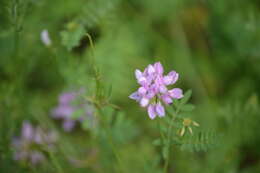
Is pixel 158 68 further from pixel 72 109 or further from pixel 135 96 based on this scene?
pixel 72 109

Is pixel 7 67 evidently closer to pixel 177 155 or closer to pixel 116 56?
pixel 116 56

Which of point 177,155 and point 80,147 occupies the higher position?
point 80,147

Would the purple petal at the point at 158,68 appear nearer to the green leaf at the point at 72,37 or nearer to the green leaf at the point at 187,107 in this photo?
the green leaf at the point at 187,107

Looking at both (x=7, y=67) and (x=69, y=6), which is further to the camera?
(x=69, y=6)

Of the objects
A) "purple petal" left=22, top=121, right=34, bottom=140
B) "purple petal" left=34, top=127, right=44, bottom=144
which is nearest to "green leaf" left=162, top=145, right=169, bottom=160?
"purple petal" left=34, top=127, right=44, bottom=144

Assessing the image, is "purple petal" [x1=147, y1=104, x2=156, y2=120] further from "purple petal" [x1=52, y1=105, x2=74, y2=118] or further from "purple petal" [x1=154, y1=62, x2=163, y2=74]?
"purple petal" [x1=52, y1=105, x2=74, y2=118]

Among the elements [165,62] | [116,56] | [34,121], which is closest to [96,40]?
[116,56]

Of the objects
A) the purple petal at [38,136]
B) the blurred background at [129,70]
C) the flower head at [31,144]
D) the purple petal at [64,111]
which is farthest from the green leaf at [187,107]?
the purple petal at [64,111]
